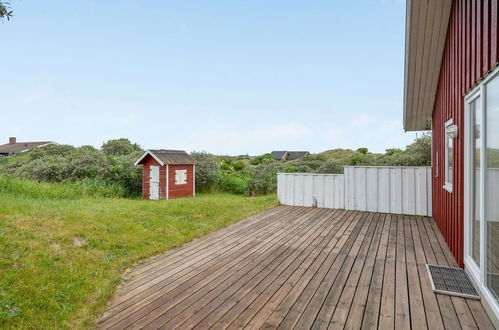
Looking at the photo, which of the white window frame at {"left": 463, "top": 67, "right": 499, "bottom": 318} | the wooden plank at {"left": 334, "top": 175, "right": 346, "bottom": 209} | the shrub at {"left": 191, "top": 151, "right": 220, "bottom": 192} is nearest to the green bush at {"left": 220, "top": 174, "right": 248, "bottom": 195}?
the shrub at {"left": 191, "top": 151, "right": 220, "bottom": 192}

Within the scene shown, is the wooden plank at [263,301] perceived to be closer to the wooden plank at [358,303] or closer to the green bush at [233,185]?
the wooden plank at [358,303]

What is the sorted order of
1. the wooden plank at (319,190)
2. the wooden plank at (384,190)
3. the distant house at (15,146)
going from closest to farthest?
the wooden plank at (384,190) → the wooden plank at (319,190) → the distant house at (15,146)

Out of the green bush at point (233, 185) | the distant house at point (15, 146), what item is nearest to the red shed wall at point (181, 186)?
the green bush at point (233, 185)

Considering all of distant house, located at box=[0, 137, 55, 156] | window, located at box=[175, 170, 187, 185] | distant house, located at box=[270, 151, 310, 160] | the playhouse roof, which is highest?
distant house, located at box=[0, 137, 55, 156]

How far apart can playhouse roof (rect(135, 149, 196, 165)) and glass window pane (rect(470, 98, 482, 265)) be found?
9087 mm

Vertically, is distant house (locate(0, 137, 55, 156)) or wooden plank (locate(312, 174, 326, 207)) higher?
distant house (locate(0, 137, 55, 156))

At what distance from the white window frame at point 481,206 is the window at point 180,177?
9.25 m

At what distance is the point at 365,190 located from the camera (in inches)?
274

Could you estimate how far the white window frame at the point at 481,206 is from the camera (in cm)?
220

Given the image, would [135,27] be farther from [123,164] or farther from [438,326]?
[438,326]

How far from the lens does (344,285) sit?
2713 mm

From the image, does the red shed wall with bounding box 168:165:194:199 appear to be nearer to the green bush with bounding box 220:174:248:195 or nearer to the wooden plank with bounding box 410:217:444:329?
the green bush with bounding box 220:174:248:195

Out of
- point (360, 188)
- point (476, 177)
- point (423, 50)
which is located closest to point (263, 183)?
point (360, 188)

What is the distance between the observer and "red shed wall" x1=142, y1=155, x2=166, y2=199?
33.4 ft
